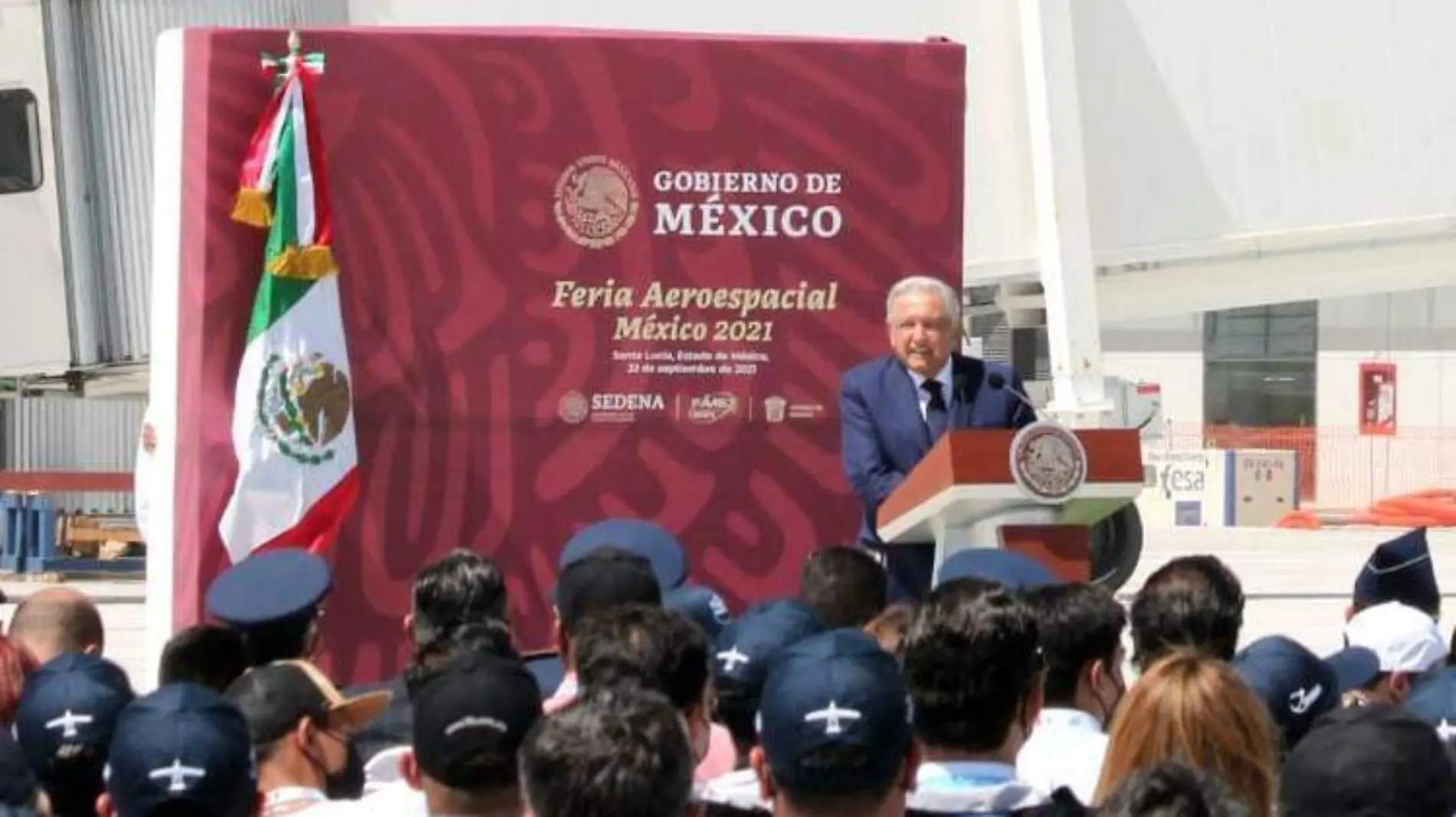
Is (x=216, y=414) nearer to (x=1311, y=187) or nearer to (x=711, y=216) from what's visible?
(x=711, y=216)

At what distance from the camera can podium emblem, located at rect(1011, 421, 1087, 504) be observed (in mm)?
8047

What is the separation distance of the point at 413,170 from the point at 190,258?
0.84 m

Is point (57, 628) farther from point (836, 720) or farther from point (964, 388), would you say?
point (964, 388)

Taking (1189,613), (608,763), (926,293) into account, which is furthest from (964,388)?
(608,763)

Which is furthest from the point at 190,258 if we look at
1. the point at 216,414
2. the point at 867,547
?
the point at 867,547

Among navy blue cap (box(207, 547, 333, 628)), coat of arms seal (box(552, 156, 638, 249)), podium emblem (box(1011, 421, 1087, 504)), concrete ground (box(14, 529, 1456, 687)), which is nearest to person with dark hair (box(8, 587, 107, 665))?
navy blue cap (box(207, 547, 333, 628))

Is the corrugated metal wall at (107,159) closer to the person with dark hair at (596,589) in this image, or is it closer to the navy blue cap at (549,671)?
the navy blue cap at (549,671)

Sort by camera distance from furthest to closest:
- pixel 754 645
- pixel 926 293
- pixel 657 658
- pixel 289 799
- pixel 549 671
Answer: pixel 926 293 → pixel 549 671 → pixel 754 645 → pixel 289 799 → pixel 657 658

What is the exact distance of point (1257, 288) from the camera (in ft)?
51.7

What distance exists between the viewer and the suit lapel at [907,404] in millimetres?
8906

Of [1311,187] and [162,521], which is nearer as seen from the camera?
[162,521]

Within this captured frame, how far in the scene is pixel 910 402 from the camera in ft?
29.2

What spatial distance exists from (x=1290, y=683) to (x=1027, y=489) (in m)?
2.80

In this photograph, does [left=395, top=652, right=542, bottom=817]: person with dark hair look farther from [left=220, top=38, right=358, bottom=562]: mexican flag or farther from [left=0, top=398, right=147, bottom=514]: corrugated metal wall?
[left=0, top=398, right=147, bottom=514]: corrugated metal wall
